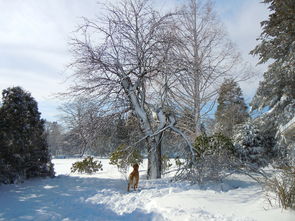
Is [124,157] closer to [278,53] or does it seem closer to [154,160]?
[154,160]

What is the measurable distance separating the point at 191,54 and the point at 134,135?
5.41m

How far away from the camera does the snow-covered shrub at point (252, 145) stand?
10.1 m

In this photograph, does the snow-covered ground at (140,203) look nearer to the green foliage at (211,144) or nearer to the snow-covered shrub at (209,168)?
the snow-covered shrub at (209,168)

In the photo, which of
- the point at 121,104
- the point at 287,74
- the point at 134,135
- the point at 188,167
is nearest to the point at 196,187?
the point at 188,167

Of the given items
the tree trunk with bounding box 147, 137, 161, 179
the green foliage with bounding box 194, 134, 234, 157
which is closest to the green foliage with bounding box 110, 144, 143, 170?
the tree trunk with bounding box 147, 137, 161, 179

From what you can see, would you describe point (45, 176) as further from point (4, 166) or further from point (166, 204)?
point (166, 204)

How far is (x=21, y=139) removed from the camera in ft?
23.3

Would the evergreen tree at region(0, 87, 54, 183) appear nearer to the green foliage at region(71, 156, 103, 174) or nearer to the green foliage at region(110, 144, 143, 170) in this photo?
the green foliage at region(71, 156, 103, 174)

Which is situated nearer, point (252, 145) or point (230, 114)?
point (252, 145)

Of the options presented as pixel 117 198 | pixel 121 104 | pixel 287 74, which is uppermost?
pixel 287 74

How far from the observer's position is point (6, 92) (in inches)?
293

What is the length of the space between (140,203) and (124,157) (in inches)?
131

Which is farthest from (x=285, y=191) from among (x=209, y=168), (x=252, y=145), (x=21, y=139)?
(x=21, y=139)

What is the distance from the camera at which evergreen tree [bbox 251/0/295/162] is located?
30.2 ft
